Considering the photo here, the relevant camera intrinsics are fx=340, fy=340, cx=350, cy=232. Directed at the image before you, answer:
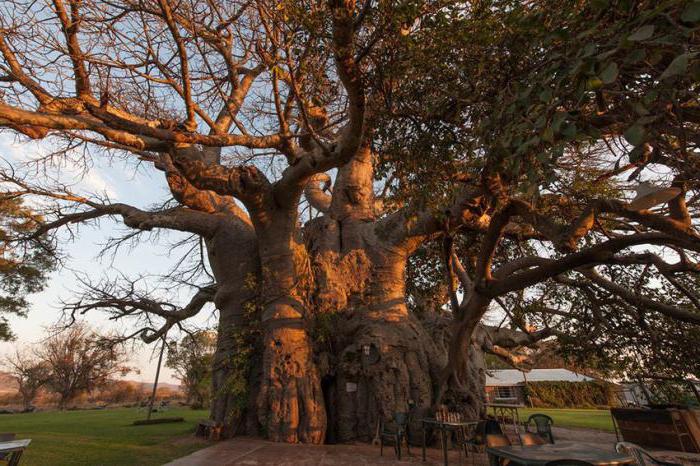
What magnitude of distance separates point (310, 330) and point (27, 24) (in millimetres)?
6630

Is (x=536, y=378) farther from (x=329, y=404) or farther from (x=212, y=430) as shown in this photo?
(x=212, y=430)

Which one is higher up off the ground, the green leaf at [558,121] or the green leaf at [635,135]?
the green leaf at [558,121]

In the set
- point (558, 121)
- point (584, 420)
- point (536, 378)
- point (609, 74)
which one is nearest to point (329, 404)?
point (558, 121)

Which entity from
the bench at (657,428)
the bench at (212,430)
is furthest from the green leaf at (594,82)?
the bench at (657,428)

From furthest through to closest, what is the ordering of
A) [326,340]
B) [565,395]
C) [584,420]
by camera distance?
1. [565,395]
2. [584,420]
3. [326,340]

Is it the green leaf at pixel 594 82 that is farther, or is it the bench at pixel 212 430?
Result: the bench at pixel 212 430

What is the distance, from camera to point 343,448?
247 inches

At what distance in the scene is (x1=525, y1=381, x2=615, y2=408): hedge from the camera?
2436 centimetres

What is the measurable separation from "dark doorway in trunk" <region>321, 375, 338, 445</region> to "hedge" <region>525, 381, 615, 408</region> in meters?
22.2

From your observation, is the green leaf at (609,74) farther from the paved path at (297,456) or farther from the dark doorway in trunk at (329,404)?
the dark doorway in trunk at (329,404)

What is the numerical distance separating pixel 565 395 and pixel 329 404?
992 inches

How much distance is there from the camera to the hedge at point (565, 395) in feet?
79.9

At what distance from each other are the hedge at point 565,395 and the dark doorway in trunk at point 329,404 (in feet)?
72.8

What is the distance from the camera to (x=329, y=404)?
24.5 ft
